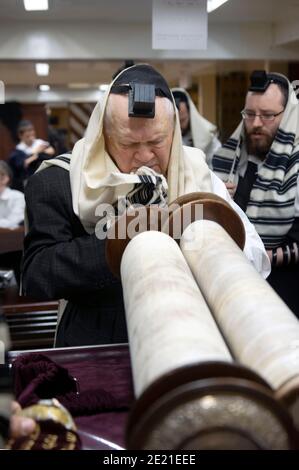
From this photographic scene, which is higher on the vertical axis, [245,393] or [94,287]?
[245,393]

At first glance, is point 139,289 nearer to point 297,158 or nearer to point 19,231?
point 297,158

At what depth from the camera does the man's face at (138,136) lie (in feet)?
4.05

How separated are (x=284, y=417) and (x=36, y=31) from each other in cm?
495

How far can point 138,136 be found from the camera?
1229 mm

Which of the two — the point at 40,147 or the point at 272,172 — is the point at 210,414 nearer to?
the point at 272,172

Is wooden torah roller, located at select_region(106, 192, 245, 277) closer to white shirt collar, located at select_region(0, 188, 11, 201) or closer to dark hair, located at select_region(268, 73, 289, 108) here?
dark hair, located at select_region(268, 73, 289, 108)

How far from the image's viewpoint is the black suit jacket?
4.05 ft

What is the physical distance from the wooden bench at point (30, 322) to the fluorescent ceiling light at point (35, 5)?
1.88 meters

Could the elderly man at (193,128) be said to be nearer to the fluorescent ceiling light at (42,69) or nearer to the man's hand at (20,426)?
the man's hand at (20,426)

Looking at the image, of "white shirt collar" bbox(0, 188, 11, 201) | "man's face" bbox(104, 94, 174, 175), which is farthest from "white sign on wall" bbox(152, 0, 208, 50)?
"white shirt collar" bbox(0, 188, 11, 201)

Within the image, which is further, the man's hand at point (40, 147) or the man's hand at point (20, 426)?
the man's hand at point (40, 147)

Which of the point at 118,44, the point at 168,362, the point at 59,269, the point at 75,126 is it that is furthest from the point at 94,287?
the point at 75,126

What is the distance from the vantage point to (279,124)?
95.2 inches

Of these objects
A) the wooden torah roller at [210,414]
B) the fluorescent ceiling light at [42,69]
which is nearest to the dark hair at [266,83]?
the wooden torah roller at [210,414]
